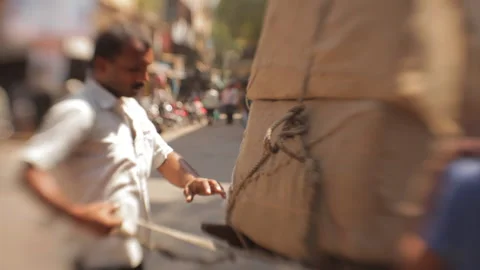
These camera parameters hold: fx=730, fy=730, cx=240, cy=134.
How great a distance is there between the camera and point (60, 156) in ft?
6.68

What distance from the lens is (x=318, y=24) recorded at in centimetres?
172

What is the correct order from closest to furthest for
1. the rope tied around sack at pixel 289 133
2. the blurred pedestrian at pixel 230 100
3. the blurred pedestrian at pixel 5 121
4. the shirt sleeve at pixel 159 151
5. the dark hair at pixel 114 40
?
the rope tied around sack at pixel 289 133
the dark hair at pixel 114 40
the shirt sleeve at pixel 159 151
the blurred pedestrian at pixel 5 121
the blurred pedestrian at pixel 230 100

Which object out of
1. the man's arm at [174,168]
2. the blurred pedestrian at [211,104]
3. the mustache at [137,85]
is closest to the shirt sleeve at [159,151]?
the man's arm at [174,168]

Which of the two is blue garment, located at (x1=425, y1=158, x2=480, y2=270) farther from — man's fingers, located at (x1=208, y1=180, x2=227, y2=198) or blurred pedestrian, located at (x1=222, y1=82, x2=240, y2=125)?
blurred pedestrian, located at (x1=222, y1=82, x2=240, y2=125)

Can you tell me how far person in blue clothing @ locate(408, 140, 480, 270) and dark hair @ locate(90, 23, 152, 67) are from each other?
4.32 feet

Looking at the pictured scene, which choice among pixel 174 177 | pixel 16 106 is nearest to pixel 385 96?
pixel 174 177

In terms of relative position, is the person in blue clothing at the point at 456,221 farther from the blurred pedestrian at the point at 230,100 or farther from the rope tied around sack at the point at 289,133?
the blurred pedestrian at the point at 230,100

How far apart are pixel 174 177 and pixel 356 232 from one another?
1.26 metres

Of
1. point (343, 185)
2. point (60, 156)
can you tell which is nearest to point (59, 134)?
point (60, 156)

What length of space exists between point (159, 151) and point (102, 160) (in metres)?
0.40

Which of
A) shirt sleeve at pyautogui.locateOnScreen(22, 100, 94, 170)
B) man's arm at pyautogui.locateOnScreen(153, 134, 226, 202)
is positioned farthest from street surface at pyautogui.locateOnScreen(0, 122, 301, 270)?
shirt sleeve at pyautogui.locateOnScreen(22, 100, 94, 170)

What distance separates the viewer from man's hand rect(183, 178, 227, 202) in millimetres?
2447

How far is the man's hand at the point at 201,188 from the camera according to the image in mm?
2447

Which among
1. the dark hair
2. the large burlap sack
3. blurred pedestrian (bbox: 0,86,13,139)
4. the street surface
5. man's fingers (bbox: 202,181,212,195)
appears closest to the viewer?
the large burlap sack
